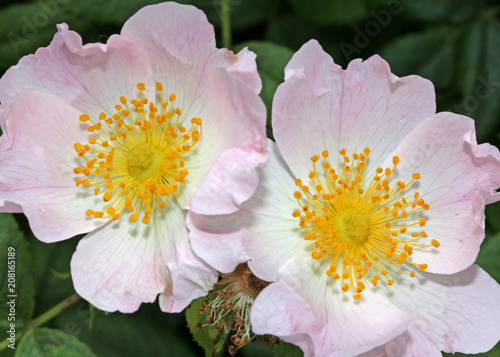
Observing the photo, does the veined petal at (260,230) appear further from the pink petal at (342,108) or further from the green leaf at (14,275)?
the green leaf at (14,275)

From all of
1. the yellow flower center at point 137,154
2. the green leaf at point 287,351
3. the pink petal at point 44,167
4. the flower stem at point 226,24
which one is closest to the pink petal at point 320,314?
the green leaf at point 287,351

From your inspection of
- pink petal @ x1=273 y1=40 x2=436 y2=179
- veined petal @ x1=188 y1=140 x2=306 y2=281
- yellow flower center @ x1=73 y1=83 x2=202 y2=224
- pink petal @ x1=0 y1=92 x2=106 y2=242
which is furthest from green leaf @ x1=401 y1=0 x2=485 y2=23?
pink petal @ x1=0 y1=92 x2=106 y2=242

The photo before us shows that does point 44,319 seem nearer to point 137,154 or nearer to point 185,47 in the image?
point 137,154

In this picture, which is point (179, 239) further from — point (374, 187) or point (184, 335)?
point (184, 335)

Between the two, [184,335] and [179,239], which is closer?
[179,239]

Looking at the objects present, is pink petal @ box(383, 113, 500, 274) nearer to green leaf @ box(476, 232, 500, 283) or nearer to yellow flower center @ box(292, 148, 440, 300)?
yellow flower center @ box(292, 148, 440, 300)

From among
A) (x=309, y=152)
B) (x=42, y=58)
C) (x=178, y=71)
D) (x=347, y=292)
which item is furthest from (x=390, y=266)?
(x=42, y=58)

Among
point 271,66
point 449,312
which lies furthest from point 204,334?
point 271,66
